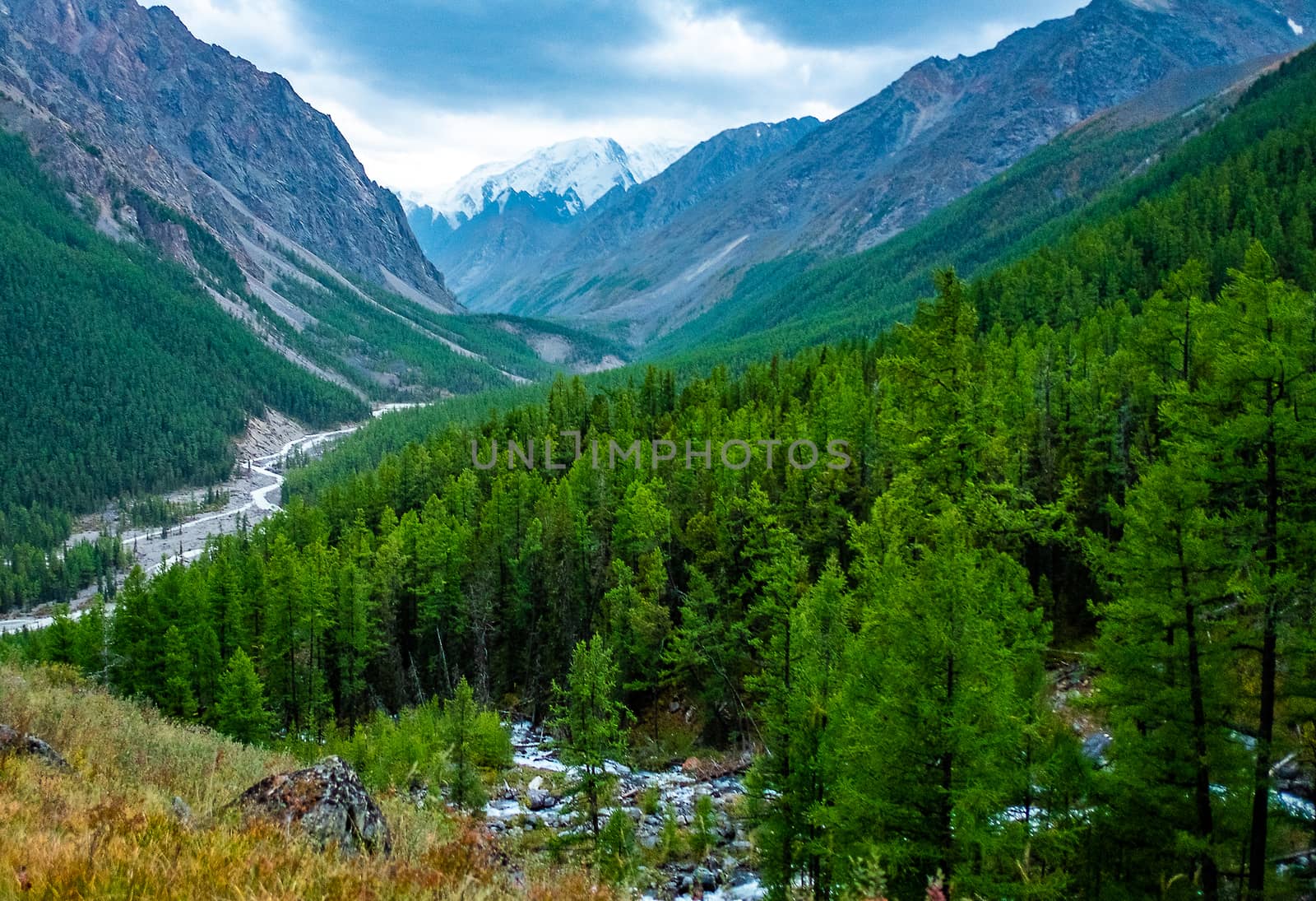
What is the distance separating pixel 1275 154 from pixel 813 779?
442 ft

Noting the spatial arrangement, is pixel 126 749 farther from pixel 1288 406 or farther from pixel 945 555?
pixel 1288 406

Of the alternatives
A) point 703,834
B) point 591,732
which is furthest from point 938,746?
point 591,732

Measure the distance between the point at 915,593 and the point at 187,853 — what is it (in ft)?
44.4

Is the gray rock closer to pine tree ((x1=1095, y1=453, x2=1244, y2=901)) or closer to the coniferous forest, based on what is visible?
the coniferous forest

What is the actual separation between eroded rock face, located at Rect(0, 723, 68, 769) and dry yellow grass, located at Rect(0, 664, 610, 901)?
40cm

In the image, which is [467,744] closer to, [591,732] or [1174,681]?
[591,732]

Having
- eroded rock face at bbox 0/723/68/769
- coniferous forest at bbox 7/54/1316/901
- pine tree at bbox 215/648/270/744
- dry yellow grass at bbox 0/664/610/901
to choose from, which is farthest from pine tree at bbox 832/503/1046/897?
pine tree at bbox 215/648/270/744

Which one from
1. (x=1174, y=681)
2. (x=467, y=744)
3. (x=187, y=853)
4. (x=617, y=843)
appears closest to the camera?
(x=187, y=853)

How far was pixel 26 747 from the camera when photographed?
1359cm

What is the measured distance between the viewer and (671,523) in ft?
164

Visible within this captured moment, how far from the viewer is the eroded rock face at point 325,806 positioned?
34.8ft

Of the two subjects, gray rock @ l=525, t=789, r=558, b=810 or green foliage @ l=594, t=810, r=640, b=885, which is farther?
gray rock @ l=525, t=789, r=558, b=810

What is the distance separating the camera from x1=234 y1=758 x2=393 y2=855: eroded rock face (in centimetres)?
1062

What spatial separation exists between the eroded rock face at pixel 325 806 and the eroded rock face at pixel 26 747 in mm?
4589
